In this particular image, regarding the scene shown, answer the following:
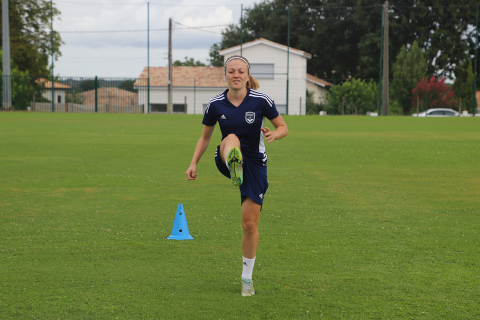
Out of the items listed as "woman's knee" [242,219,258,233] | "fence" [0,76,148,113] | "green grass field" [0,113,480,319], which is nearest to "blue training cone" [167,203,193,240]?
"green grass field" [0,113,480,319]

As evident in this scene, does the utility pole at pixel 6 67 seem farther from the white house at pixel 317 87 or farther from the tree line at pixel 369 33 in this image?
the white house at pixel 317 87

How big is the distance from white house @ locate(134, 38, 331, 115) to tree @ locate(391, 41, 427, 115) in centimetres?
800

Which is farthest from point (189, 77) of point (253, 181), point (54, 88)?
point (253, 181)

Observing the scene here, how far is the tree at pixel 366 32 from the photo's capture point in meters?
58.6

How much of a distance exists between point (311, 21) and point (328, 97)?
14.3 m

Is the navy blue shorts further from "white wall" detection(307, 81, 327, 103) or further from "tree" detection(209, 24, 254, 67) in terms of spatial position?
"white wall" detection(307, 81, 327, 103)

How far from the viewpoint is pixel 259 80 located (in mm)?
51375

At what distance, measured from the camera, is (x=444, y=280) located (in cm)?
462

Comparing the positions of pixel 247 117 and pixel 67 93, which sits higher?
pixel 67 93

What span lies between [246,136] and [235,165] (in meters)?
0.44

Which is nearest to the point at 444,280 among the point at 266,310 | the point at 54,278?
the point at 266,310

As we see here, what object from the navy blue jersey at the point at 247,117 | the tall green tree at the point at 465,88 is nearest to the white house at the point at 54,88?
the tall green tree at the point at 465,88

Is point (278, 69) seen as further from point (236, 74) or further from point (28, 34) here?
point (236, 74)

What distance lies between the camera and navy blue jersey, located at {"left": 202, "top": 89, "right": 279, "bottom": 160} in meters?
4.45
